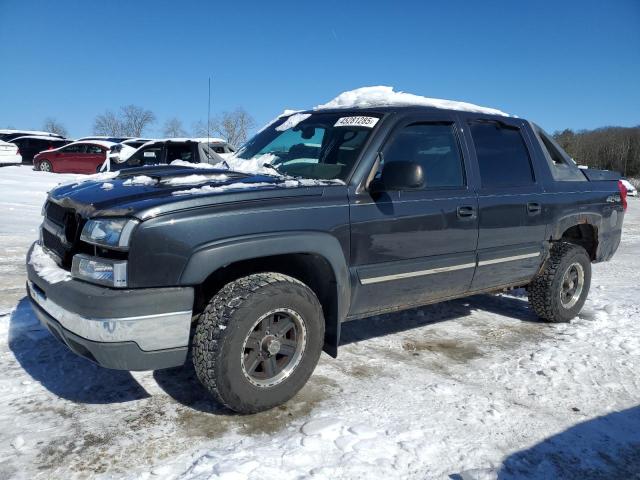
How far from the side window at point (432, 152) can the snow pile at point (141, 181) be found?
1.47 meters

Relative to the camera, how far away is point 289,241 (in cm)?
295

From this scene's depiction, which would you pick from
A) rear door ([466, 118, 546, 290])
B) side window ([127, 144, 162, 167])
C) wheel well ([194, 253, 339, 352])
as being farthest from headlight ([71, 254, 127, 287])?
side window ([127, 144, 162, 167])

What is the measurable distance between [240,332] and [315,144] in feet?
5.30

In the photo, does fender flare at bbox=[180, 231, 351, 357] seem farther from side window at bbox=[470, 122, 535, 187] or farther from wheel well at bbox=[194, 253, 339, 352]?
side window at bbox=[470, 122, 535, 187]

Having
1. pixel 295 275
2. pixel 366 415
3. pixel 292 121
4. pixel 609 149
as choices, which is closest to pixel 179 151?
pixel 292 121

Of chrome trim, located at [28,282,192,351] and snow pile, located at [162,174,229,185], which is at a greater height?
snow pile, located at [162,174,229,185]

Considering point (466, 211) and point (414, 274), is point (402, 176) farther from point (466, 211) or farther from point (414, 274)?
point (466, 211)

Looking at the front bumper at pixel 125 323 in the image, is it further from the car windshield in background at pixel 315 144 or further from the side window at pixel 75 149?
the side window at pixel 75 149

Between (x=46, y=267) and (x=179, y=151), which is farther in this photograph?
(x=179, y=151)

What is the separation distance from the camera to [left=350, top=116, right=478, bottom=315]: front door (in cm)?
335

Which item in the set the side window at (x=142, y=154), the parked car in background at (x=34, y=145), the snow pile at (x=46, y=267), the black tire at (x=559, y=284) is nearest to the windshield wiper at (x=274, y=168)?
the snow pile at (x=46, y=267)

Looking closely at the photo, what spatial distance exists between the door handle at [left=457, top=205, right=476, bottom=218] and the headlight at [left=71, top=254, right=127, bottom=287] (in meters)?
2.32

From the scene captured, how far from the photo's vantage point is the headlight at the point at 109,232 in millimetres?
2572

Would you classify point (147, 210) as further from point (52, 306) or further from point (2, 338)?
point (2, 338)
